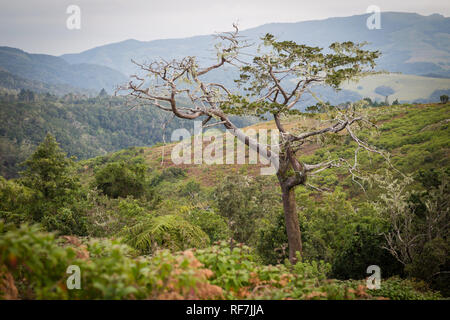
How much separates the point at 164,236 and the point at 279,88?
15.2ft

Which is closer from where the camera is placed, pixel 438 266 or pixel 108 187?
pixel 438 266

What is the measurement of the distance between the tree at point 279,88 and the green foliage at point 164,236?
2.48m

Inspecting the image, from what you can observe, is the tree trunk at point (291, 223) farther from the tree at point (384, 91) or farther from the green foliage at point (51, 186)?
the tree at point (384, 91)

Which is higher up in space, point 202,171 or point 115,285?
point 115,285

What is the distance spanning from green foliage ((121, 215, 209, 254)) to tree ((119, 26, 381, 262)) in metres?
2.48

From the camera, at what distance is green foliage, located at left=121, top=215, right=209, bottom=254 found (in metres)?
5.35

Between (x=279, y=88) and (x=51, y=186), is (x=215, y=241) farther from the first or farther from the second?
(x=51, y=186)

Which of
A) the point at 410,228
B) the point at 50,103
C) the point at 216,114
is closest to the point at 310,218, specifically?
the point at 410,228

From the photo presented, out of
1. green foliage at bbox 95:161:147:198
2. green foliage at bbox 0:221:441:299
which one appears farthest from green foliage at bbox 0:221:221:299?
green foliage at bbox 95:161:147:198

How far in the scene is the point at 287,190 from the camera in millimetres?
7117

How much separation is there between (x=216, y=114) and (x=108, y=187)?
7.69 metres

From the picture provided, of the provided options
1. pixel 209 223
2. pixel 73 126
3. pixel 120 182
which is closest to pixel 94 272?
pixel 209 223

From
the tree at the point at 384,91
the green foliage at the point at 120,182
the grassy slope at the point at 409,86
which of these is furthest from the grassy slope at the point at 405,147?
the tree at the point at 384,91
